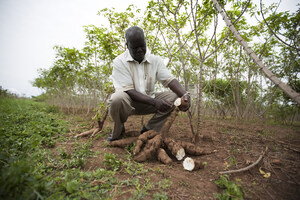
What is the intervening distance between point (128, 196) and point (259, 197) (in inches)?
Result: 49.1

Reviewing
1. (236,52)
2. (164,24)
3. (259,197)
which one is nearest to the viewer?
(259,197)

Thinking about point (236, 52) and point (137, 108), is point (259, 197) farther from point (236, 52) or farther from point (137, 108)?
point (236, 52)

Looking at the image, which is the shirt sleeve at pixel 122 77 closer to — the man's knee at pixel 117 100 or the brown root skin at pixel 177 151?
the man's knee at pixel 117 100

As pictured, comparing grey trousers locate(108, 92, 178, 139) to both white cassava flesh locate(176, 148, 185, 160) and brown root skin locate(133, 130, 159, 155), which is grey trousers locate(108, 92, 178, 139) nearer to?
brown root skin locate(133, 130, 159, 155)

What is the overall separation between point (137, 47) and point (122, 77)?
23.6 inches

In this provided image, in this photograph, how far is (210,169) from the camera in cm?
175

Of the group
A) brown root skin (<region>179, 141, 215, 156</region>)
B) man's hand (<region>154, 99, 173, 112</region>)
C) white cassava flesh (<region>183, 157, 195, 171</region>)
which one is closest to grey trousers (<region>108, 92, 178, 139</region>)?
man's hand (<region>154, 99, 173, 112</region>)

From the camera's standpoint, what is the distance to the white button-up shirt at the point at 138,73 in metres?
2.52

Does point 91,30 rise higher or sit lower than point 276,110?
higher

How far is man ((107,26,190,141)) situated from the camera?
234cm

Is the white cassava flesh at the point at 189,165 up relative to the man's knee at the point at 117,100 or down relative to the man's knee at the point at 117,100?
down

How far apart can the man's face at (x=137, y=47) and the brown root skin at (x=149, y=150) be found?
1.49m

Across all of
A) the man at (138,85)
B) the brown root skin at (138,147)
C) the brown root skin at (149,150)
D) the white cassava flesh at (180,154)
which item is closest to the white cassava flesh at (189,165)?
the white cassava flesh at (180,154)

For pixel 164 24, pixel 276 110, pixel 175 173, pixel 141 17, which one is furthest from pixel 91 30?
pixel 276 110
